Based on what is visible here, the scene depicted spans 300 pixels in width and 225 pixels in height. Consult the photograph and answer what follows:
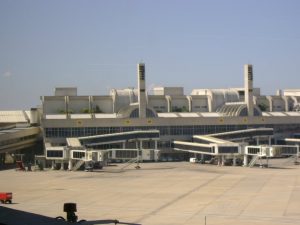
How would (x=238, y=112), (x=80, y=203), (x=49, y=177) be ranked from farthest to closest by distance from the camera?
(x=238, y=112) → (x=49, y=177) → (x=80, y=203)

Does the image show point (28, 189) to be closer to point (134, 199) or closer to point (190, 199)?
point (134, 199)

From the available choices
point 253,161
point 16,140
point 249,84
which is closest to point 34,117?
point 16,140

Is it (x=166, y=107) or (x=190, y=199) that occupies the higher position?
(x=166, y=107)

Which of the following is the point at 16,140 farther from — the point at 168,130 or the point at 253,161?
the point at 253,161

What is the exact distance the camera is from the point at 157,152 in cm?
12019

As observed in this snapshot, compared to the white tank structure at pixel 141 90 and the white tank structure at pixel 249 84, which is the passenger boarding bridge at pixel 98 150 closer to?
the white tank structure at pixel 141 90

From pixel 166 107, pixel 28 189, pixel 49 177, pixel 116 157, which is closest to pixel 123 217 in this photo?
pixel 28 189

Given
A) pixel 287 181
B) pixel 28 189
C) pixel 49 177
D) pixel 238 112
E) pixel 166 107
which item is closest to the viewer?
pixel 28 189

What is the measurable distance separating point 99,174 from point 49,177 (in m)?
8.41

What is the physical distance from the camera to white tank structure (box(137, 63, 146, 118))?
132125mm

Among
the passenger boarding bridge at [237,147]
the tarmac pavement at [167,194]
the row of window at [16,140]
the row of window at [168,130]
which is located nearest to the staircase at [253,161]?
the passenger boarding bridge at [237,147]

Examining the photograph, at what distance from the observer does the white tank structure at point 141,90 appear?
132125 millimetres

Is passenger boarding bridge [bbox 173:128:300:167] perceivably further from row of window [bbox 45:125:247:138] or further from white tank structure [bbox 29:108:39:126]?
white tank structure [bbox 29:108:39:126]

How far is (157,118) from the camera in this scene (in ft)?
437
